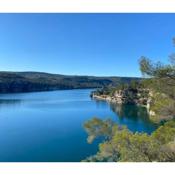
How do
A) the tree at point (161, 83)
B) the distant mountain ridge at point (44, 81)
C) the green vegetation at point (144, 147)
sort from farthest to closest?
1. the distant mountain ridge at point (44, 81)
2. the tree at point (161, 83)
3. the green vegetation at point (144, 147)

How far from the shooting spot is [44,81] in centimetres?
3750

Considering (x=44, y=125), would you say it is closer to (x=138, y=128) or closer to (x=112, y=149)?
(x=138, y=128)

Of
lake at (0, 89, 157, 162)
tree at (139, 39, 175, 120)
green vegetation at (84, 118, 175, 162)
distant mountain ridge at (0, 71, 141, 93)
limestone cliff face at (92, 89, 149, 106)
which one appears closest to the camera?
green vegetation at (84, 118, 175, 162)

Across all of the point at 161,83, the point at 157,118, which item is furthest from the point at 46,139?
the point at 161,83

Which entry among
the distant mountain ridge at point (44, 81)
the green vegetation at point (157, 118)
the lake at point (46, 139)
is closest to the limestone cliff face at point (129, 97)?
the lake at point (46, 139)

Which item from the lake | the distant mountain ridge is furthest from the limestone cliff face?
the distant mountain ridge

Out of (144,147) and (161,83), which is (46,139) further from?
(161,83)

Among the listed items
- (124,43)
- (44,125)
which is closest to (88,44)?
(124,43)

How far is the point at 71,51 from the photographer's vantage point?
1912cm

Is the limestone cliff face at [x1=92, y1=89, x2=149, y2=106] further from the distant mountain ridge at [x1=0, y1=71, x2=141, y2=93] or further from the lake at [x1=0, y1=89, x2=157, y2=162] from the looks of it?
the distant mountain ridge at [x1=0, y1=71, x2=141, y2=93]

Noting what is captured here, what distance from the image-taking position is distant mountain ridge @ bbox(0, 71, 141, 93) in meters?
31.0

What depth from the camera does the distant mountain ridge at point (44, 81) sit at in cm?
3100

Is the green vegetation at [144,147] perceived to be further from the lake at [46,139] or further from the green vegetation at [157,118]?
the lake at [46,139]
